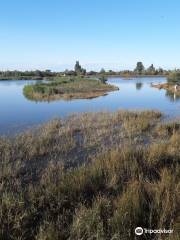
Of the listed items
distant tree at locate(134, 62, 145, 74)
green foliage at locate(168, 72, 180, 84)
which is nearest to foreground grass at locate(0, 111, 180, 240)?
green foliage at locate(168, 72, 180, 84)

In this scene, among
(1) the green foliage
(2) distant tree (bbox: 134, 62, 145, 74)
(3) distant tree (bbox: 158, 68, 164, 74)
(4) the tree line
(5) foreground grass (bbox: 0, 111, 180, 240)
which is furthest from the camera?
(2) distant tree (bbox: 134, 62, 145, 74)

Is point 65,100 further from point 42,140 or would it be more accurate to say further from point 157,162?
point 157,162

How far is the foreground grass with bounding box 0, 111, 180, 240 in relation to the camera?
13.0 ft

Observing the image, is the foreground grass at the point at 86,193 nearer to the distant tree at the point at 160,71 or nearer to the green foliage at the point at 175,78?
the green foliage at the point at 175,78

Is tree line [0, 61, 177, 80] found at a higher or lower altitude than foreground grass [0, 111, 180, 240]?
higher

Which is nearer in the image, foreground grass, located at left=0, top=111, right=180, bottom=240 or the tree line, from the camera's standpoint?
foreground grass, located at left=0, top=111, right=180, bottom=240

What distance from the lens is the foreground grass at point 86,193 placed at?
3.97 metres

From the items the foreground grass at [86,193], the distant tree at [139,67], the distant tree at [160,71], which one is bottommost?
the foreground grass at [86,193]

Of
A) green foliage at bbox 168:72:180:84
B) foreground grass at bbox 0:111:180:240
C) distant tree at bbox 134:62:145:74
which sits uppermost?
distant tree at bbox 134:62:145:74

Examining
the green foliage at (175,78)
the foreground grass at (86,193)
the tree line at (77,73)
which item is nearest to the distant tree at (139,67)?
the tree line at (77,73)

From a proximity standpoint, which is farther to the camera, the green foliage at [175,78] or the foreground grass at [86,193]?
the green foliage at [175,78]

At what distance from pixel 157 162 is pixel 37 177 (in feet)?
9.58

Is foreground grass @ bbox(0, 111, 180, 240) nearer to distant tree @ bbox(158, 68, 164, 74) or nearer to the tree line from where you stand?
the tree line

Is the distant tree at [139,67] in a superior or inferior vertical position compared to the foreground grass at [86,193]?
superior
